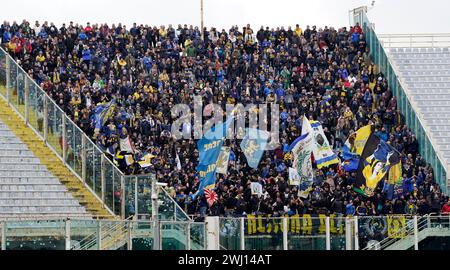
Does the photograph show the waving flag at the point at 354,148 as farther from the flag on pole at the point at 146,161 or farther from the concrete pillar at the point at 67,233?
the concrete pillar at the point at 67,233

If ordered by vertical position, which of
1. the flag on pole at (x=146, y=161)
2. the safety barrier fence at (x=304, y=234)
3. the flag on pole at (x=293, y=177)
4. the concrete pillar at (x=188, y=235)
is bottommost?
the safety barrier fence at (x=304, y=234)

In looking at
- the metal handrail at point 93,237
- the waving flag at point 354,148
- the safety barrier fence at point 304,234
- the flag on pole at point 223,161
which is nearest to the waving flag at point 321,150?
the waving flag at point 354,148

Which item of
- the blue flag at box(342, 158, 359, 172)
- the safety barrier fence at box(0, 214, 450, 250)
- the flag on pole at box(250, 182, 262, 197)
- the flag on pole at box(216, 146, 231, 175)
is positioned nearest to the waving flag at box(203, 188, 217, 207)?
the flag on pole at box(250, 182, 262, 197)

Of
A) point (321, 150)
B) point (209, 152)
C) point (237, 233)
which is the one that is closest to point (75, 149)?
point (209, 152)

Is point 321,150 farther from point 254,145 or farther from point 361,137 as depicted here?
point 254,145

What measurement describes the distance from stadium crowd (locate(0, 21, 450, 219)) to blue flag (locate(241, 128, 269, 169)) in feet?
0.77

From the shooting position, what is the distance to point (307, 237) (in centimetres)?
3328

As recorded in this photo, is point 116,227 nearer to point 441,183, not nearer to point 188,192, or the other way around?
point 188,192

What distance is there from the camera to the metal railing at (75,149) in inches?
1491

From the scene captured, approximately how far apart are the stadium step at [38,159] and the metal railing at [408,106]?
45.3ft

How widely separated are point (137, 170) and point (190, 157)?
231cm

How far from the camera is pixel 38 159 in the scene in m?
41.6
